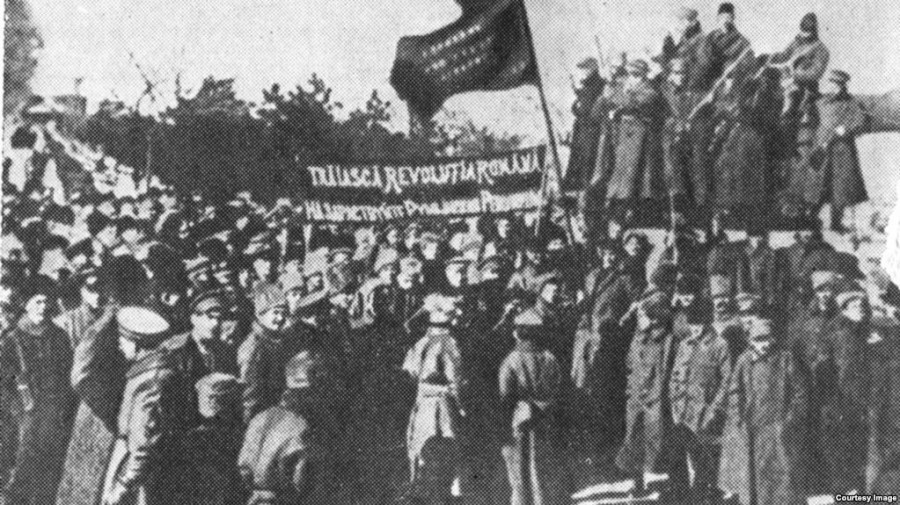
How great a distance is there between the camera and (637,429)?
181 inches

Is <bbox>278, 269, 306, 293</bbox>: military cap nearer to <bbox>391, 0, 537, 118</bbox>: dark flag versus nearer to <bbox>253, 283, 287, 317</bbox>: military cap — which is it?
<bbox>253, 283, 287, 317</bbox>: military cap

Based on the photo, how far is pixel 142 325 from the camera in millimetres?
4457

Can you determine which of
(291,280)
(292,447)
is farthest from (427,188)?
(292,447)

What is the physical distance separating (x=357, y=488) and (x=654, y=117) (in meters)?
1.84

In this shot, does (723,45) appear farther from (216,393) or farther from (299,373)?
(216,393)

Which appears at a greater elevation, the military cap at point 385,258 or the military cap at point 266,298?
the military cap at point 385,258

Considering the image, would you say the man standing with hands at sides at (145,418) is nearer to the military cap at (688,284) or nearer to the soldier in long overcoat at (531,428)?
the soldier in long overcoat at (531,428)

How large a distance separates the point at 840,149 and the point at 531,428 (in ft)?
5.35

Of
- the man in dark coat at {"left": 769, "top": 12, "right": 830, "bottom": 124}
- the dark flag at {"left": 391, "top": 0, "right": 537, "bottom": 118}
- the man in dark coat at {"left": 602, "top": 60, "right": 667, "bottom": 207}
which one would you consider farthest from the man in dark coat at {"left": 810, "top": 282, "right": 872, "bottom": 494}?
the dark flag at {"left": 391, "top": 0, "right": 537, "bottom": 118}

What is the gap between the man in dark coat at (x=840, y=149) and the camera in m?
4.71

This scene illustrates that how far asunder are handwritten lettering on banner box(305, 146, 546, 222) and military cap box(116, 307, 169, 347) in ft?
2.25

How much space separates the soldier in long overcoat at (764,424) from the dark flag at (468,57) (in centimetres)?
138

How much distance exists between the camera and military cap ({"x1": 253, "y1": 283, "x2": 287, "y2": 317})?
452 cm

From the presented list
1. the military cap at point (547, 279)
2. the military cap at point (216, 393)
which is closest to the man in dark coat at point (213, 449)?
the military cap at point (216, 393)
